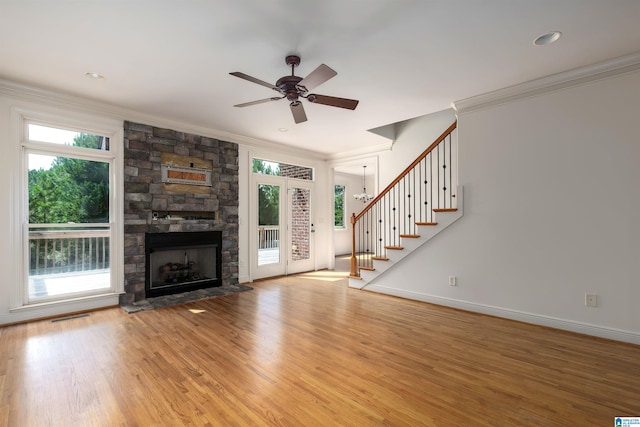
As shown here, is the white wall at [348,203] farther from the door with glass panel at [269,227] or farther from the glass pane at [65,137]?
the glass pane at [65,137]

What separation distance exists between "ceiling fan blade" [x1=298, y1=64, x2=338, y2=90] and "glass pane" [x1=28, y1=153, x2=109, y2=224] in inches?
137

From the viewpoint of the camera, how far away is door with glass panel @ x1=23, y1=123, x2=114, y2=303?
12.7ft

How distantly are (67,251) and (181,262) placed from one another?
5.35 ft

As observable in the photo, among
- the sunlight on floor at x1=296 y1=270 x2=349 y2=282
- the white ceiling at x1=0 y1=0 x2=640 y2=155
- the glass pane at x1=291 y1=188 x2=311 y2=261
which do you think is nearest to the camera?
the white ceiling at x1=0 y1=0 x2=640 y2=155

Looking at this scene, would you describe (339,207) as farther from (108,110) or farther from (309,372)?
(309,372)

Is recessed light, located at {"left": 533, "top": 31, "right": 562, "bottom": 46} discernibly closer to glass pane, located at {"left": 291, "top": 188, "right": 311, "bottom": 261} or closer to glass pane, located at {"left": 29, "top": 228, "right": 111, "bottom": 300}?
glass pane, located at {"left": 291, "top": 188, "right": 311, "bottom": 261}

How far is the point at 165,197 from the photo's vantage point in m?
4.87

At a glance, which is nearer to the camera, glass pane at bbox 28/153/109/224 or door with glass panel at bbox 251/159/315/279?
glass pane at bbox 28/153/109/224

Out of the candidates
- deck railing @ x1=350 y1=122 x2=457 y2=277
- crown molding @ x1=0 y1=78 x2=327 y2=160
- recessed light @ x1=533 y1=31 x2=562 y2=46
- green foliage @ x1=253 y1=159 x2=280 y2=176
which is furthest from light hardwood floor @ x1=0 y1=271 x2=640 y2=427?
green foliage @ x1=253 y1=159 x2=280 y2=176

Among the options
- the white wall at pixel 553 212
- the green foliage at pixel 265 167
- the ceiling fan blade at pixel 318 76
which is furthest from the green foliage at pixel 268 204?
the ceiling fan blade at pixel 318 76

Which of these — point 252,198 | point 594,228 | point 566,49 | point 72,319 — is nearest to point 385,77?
point 566,49

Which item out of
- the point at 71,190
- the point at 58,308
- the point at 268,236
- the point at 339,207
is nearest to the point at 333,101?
the point at 71,190

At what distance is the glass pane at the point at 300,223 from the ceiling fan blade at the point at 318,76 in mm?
4201

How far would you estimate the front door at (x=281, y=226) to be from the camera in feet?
20.5
